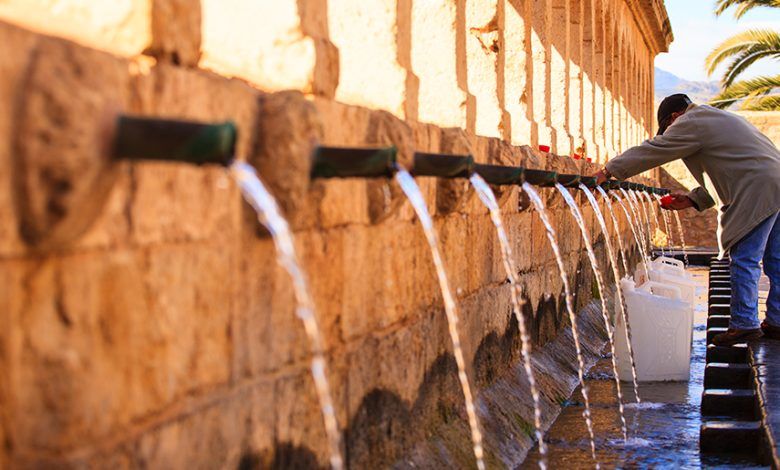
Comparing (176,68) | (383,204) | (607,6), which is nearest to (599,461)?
(383,204)

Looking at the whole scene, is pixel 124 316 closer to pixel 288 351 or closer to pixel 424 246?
pixel 288 351

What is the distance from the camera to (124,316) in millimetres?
2428

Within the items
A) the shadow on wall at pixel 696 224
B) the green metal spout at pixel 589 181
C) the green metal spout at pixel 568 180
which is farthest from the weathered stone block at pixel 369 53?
the shadow on wall at pixel 696 224

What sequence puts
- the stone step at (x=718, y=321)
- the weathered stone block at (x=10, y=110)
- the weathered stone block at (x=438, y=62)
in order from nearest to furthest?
the weathered stone block at (x=10, y=110) < the weathered stone block at (x=438, y=62) < the stone step at (x=718, y=321)

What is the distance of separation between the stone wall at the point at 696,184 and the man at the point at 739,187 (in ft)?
62.2

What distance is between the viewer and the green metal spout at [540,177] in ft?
17.3

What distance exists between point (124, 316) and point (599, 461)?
338 cm

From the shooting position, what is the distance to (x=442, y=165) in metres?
3.75

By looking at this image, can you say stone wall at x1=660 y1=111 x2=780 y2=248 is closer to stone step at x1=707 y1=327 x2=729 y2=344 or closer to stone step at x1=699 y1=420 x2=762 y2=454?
stone step at x1=707 y1=327 x2=729 y2=344

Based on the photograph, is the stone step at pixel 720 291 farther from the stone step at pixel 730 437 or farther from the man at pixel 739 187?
the stone step at pixel 730 437

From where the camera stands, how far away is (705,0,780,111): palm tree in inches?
1177

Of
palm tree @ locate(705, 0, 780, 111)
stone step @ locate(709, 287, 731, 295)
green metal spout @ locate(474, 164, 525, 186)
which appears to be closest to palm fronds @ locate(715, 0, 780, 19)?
palm tree @ locate(705, 0, 780, 111)

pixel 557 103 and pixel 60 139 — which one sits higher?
pixel 557 103

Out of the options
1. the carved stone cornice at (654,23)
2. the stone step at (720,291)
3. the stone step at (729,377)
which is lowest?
the stone step at (729,377)
